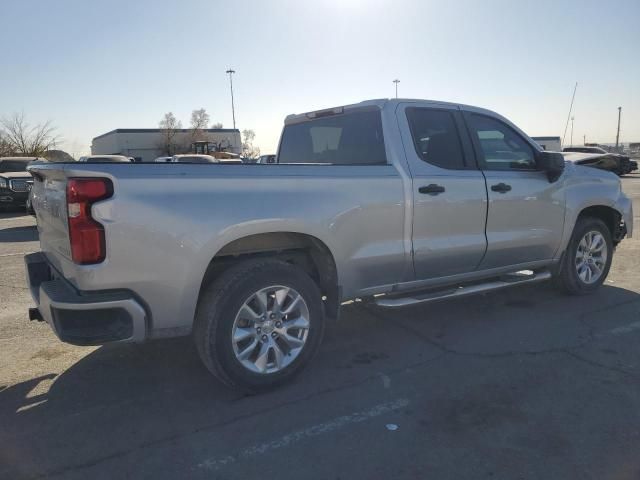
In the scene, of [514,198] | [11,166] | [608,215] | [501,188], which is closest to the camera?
[501,188]

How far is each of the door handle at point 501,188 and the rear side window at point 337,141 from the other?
1.13 metres

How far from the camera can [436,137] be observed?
4.44 meters

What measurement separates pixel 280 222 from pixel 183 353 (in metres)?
1.59

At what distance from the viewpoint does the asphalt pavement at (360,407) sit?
2.70 metres

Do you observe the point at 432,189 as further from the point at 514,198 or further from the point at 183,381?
the point at 183,381

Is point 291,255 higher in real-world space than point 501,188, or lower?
lower

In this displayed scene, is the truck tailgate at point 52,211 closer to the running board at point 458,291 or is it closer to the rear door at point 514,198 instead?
the running board at point 458,291

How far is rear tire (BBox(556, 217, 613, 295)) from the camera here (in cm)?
549

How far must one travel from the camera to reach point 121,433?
303 cm

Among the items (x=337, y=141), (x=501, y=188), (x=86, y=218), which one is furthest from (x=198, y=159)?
(x=86, y=218)

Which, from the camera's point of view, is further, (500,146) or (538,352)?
(500,146)

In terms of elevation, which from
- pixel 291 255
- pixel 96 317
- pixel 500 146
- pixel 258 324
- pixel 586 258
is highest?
pixel 500 146

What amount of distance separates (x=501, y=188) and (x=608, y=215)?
6.79 ft

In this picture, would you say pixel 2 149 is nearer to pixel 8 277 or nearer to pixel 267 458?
pixel 8 277
